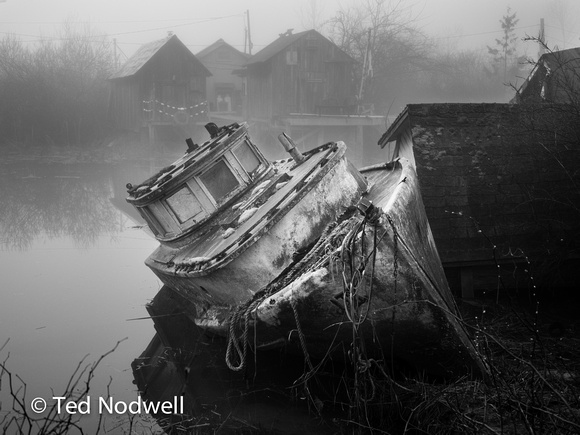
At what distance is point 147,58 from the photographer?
33.6 metres

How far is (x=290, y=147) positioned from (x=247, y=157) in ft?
1.98

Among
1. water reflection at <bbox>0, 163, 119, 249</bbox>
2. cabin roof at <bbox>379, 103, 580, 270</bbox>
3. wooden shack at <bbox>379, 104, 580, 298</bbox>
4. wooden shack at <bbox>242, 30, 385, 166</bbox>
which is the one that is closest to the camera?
wooden shack at <bbox>379, 104, 580, 298</bbox>

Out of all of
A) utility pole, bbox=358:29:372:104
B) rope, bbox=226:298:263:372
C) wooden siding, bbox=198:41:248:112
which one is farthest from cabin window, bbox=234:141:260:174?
wooden siding, bbox=198:41:248:112

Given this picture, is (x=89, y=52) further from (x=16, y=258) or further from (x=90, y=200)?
(x=16, y=258)

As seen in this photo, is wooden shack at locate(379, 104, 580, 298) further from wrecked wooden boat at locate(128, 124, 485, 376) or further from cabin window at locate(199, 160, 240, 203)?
cabin window at locate(199, 160, 240, 203)

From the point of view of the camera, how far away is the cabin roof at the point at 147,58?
3338 cm

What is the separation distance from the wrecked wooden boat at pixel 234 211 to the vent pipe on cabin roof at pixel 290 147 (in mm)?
16

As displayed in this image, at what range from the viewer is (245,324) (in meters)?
6.60

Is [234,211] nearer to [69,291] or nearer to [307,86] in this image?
[69,291]

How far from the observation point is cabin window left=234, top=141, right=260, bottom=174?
8609 mm

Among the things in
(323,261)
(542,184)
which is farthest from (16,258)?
(542,184)

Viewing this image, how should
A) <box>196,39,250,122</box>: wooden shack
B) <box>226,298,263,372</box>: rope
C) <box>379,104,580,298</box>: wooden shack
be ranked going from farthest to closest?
<box>196,39,250,122</box>: wooden shack
<box>379,104,580,298</box>: wooden shack
<box>226,298,263,372</box>: rope

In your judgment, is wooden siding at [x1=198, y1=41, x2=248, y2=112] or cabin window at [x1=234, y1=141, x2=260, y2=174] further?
wooden siding at [x1=198, y1=41, x2=248, y2=112]

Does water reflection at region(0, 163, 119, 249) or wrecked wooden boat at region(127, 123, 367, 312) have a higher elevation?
wrecked wooden boat at region(127, 123, 367, 312)
